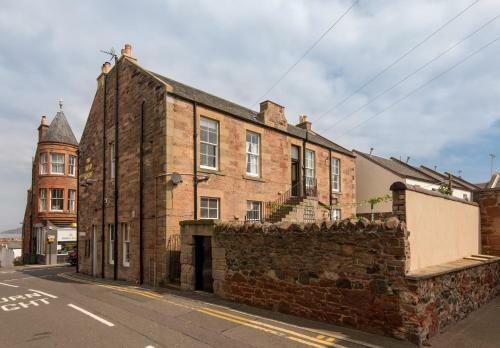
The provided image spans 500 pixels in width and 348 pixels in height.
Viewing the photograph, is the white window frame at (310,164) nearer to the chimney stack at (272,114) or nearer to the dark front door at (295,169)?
the dark front door at (295,169)

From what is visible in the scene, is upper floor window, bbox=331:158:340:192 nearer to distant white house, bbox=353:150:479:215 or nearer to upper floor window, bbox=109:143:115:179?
distant white house, bbox=353:150:479:215

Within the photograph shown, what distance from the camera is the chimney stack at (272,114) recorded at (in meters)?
18.5

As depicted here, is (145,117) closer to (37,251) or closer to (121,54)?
(121,54)

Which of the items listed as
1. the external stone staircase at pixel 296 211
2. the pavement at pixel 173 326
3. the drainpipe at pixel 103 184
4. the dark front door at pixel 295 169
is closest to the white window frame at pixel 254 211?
the external stone staircase at pixel 296 211

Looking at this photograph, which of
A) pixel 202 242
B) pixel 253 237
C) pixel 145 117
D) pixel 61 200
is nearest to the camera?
pixel 253 237

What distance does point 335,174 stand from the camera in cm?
2338

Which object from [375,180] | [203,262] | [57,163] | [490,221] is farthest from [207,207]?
[57,163]

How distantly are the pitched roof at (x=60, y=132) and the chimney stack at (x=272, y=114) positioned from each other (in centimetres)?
2185

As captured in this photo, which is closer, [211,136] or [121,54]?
[211,136]

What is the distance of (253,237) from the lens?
32.2 feet

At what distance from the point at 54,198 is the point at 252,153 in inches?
886

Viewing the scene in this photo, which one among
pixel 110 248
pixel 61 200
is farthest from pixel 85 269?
pixel 61 200

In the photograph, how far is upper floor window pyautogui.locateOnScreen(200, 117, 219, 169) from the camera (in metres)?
15.1

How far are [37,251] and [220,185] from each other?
2597cm
